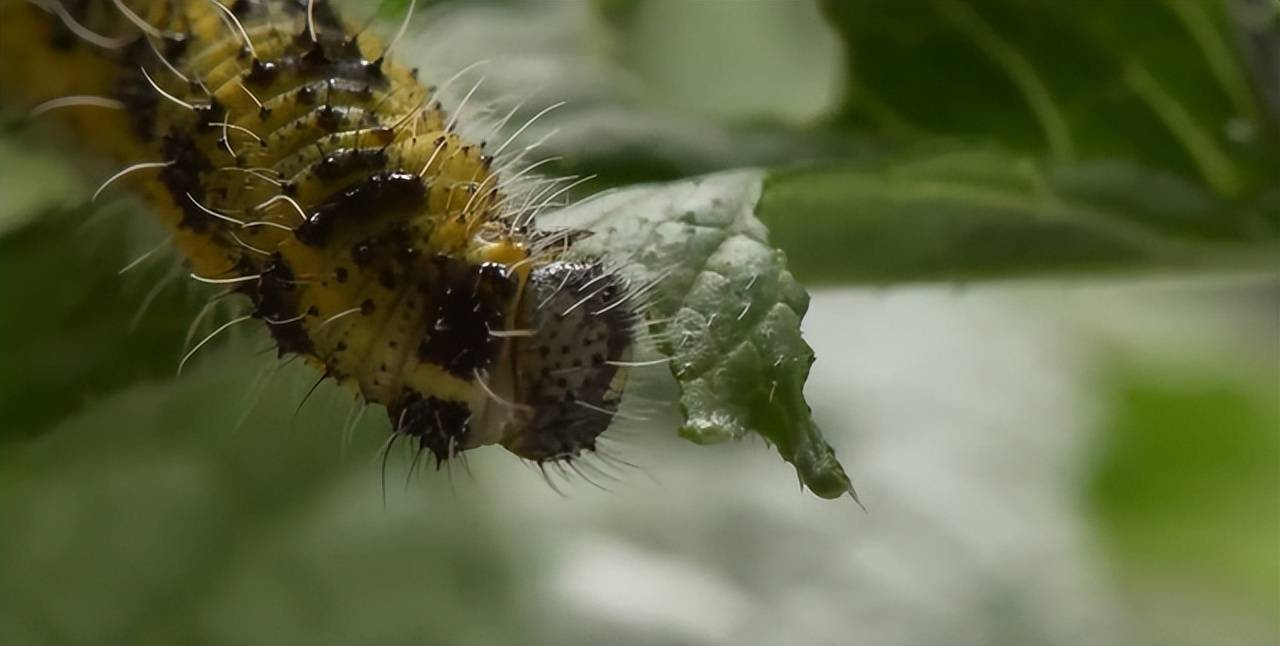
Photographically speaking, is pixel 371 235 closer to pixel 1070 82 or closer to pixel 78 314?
pixel 78 314

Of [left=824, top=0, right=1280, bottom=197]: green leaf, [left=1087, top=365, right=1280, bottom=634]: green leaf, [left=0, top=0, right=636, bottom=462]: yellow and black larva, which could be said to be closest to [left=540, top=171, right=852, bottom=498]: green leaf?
[left=0, top=0, right=636, bottom=462]: yellow and black larva

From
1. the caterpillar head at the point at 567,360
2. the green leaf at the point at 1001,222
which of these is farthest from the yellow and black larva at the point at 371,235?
the green leaf at the point at 1001,222

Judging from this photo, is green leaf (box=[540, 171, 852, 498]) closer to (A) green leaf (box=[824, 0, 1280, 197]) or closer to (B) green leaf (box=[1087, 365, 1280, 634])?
(A) green leaf (box=[824, 0, 1280, 197])

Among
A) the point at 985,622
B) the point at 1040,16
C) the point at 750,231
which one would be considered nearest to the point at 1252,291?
the point at 985,622

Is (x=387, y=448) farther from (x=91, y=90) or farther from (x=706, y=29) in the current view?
(x=706, y=29)

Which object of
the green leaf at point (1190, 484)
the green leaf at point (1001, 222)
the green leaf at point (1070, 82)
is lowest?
the green leaf at point (1190, 484)

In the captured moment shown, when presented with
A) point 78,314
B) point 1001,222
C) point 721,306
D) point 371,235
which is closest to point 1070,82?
point 1001,222

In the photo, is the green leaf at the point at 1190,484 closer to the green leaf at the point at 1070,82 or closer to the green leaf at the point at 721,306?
the green leaf at the point at 1070,82
